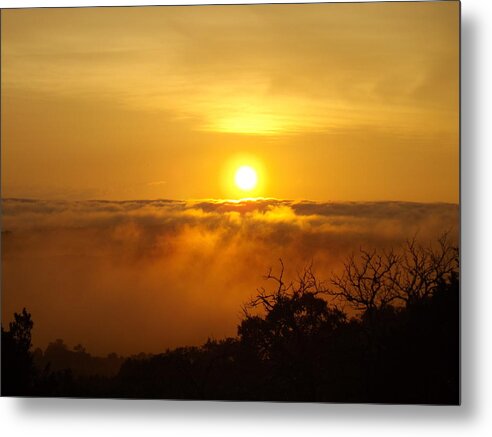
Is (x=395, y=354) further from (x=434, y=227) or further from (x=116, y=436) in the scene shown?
(x=116, y=436)

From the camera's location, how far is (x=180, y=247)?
387cm

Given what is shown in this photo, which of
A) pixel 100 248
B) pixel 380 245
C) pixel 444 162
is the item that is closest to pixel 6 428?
pixel 100 248

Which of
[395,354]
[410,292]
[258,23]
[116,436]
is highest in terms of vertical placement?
[258,23]

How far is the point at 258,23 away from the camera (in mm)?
3840

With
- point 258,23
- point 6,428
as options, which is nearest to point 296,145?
point 258,23

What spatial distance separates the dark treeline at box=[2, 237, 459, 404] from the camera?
3775 millimetres

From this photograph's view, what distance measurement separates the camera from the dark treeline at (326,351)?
3.78 meters

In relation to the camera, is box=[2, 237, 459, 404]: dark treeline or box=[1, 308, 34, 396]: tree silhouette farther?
box=[1, 308, 34, 396]: tree silhouette

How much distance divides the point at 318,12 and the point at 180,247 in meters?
1.03

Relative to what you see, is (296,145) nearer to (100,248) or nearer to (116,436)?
(100,248)

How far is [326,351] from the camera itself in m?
3.83

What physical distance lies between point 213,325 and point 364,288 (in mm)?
585

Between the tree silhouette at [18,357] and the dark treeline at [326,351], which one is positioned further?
the tree silhouette at [18,357]

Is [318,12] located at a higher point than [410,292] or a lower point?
higher
